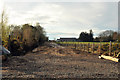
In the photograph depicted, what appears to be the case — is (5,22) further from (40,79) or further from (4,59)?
(40,79)

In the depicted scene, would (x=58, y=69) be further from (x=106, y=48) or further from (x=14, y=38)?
(x=14, y=38)

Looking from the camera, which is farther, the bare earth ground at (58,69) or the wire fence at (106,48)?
the wire fence at (106,48)

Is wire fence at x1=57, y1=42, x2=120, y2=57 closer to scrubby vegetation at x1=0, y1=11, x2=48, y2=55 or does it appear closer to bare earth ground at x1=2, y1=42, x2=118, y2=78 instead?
bare earth ground at x1=2, y1=42, x2=118, y2=78

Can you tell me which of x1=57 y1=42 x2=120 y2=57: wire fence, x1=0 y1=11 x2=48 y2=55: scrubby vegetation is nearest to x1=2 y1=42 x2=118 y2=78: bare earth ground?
x1=57 y1=42 x2=120 y2=57: wire fence

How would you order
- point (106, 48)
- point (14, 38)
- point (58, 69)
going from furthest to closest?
point (14, 38) → point (106, 48) → point (58, 69)

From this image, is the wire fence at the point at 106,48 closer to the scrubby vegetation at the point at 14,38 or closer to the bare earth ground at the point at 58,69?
the bare earth ground at the point at 58,69

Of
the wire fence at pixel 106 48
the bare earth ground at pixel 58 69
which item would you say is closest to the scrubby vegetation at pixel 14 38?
the bare earth ground at pixel 58 69

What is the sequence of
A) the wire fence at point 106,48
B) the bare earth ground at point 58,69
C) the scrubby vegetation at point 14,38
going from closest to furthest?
the bare earth ground at point 58,69 < the scrubby vegetation at point 14,38 < the wire fence at point 106,48

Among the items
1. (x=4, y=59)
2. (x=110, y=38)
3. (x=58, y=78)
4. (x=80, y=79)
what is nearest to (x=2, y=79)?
(x=58, y=78)

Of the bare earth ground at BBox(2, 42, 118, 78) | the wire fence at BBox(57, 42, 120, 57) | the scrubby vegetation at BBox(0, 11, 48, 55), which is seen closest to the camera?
the bare earth ground at BBox(2, 42, 118, 78)

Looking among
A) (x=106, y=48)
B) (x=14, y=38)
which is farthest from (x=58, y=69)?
(x=14, y=38)

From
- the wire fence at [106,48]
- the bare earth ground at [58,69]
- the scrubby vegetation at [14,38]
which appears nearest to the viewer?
the bare earth ground at [58,69]

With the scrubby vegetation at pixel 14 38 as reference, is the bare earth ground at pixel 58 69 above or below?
below

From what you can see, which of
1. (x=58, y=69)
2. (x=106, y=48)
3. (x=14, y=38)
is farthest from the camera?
(x=14, y=38)
